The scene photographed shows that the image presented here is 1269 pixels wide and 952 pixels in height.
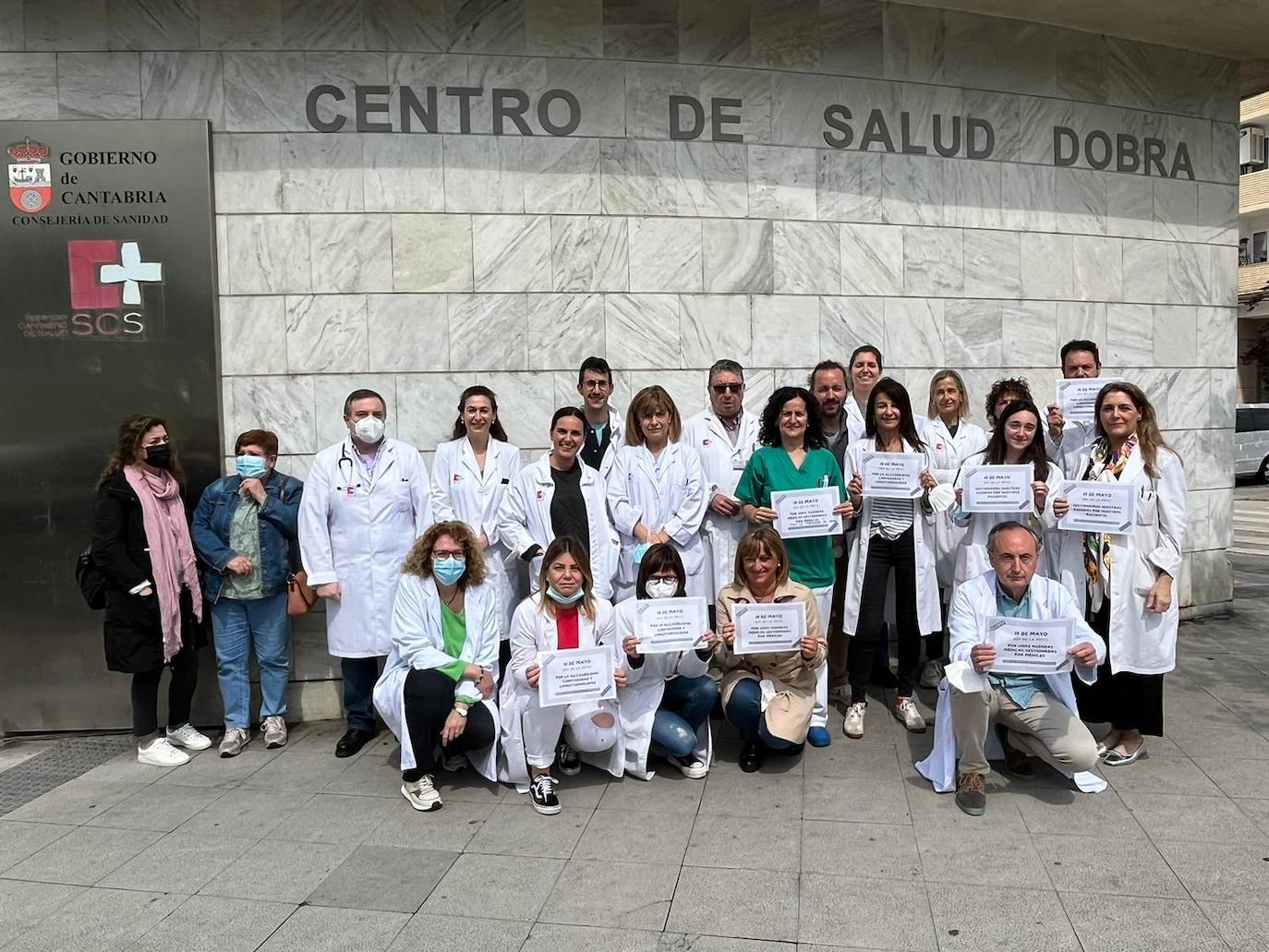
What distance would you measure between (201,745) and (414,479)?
2.07 m

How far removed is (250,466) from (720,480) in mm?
2905

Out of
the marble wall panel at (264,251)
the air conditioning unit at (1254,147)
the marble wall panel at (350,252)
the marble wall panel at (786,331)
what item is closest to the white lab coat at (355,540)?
the marble wall panel at (350,252)

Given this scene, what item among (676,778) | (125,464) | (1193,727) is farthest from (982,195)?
(125,464)

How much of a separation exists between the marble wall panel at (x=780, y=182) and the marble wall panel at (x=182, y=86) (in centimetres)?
365

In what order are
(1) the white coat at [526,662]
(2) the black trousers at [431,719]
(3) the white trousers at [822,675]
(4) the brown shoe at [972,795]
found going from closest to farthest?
1. (4) the brown shoe at [972,795]
2. (2) the black trousers at [431,719]
3. (1) the white coat at [526,662]
4. (3) the white trousers at [822,675]

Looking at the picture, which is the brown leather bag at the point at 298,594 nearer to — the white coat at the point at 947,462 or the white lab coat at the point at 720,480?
the white lab coat at the point at 720,480

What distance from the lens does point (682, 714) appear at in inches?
203

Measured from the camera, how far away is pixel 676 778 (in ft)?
16.5

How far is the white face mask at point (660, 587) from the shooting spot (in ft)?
16.3

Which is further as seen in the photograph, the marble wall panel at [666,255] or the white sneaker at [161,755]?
the marble wall panel at [666,255]

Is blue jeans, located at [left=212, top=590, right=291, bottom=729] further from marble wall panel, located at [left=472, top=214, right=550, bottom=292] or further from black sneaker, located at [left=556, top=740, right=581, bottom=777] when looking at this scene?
marble wall panel, located at [left=472, top=214, right=550, bottom=292]

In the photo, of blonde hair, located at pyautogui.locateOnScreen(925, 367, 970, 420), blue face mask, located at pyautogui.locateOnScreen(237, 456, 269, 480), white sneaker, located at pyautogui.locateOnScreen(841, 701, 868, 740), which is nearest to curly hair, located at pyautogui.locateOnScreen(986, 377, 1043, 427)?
blonde hair, located at pyautogui.locateOnScreen(925, 367, 970, 420)

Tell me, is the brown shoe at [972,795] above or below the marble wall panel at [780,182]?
below

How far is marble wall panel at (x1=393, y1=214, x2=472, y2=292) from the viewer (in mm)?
6328
